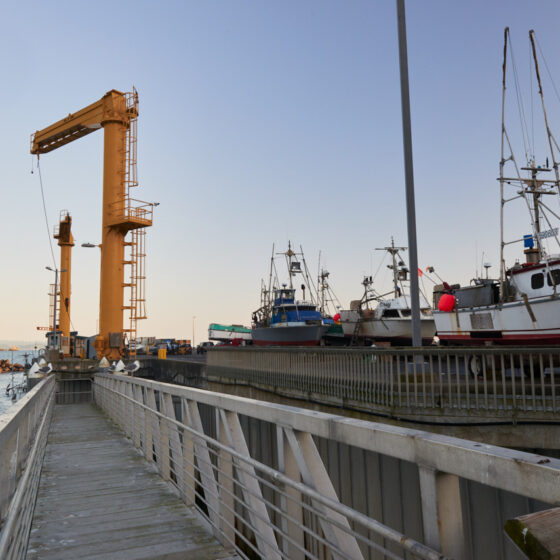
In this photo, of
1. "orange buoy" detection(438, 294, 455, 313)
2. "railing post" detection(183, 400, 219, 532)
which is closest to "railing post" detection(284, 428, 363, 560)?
"railing post" detection(183, 400, 219, 532)

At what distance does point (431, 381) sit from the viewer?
A: 1175 cm

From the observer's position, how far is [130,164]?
33281 mm

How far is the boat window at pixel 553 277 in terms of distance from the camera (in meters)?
17.3

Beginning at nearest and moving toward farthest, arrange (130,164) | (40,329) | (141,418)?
(141,418), (130,164), (40,329)

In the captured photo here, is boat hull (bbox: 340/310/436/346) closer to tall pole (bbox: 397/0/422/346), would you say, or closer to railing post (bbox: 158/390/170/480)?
tall pole (bbox: 397/0/422/346)

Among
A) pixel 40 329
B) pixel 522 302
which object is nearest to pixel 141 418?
pixel 522 302

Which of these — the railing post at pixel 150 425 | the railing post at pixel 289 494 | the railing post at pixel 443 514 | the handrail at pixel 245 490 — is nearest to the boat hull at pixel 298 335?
the handrail at pixel 245 490

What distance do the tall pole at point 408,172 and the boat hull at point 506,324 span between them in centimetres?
650

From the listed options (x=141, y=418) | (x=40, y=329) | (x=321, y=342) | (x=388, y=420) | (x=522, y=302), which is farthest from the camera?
(x=40, y=329)

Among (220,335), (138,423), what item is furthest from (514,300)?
(220,335)

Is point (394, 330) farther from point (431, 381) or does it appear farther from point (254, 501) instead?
point (254, 501)

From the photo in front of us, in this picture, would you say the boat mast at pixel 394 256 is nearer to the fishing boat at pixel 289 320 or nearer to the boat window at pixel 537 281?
the fishing boat at pixel 289 320

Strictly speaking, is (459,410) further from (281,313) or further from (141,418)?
(281,313)

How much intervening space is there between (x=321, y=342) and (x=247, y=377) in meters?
16.5
